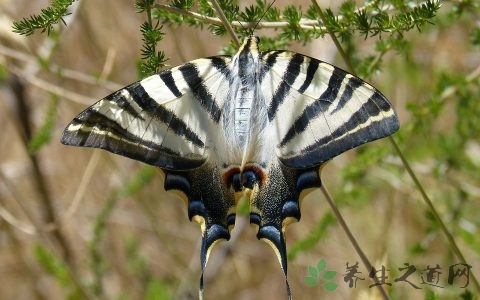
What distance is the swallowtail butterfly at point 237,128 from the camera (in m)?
1.45

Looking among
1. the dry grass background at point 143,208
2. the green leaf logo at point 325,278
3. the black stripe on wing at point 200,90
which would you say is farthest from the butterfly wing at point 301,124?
the dry grass background at point 143,208

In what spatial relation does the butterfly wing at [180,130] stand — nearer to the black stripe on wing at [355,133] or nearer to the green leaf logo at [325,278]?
the black stripe on wing at [355,133]

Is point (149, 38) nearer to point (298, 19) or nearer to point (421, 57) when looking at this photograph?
point (298, 19)

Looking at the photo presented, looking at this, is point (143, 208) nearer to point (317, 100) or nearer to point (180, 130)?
point (180, 130)

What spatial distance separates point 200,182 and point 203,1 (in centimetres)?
44

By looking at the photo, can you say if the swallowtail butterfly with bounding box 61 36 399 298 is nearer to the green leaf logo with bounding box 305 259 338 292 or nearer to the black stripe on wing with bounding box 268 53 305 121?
the black stripe on wing with bounding box 268 53 305 121

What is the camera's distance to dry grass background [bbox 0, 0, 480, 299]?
2.97 meters

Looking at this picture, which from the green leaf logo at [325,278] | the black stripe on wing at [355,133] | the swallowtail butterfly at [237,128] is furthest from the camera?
the green leaf logo at [325,278]

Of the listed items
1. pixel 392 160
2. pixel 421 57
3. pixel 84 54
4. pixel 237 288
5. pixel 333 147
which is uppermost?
pixel 84 54

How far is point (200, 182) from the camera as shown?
1.61 meters

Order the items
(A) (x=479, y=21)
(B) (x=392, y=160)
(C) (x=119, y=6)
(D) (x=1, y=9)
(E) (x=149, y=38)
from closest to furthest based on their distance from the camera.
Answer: (E) (x=149, y=38) → (A) (x=479, y=21) → (B) (x=392, y=160) → (D) (x=1, y=9) → (C) (x=119, y=6)

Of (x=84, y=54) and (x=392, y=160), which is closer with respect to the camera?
(x=392, y=160)

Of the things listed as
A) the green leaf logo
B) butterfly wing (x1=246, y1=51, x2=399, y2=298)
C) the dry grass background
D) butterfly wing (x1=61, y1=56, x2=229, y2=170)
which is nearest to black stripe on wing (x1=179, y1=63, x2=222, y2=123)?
butterfly wing (x1=61, y1=56, x2=229, y2=170)

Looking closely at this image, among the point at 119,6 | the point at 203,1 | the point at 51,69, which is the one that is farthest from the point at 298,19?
the point at 119,6
